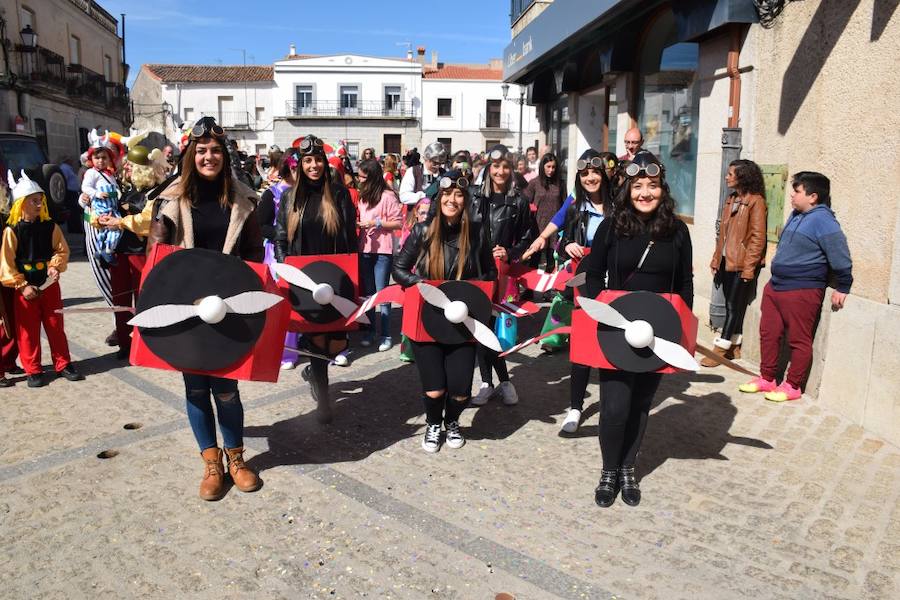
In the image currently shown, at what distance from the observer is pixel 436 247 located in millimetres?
4348

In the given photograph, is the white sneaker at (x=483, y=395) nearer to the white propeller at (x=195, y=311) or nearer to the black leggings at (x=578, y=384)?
the black leggings at (x=578, y=384)

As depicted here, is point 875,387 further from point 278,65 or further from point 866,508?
point 278,65

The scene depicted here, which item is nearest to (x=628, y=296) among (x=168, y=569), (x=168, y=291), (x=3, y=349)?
(x=168, y=291)

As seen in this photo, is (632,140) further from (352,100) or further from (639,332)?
(352,100)

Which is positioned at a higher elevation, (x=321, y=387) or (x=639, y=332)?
(x=639, y=332)

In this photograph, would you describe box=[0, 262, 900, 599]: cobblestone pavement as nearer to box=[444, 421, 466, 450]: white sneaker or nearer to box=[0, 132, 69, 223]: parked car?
box=[444, 421, 466, 450]: white sneaker

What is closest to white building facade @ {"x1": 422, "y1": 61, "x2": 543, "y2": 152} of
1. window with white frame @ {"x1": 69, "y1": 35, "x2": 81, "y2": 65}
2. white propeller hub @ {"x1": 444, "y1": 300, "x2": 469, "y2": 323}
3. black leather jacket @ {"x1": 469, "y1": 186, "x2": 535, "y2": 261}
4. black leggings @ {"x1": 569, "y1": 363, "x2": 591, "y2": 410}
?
window with white frame @ {"x1": 69, "y1": 35, "x2": 81, "y2": 65}

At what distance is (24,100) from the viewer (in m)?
22.9

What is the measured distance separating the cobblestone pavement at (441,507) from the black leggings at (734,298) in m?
1.24

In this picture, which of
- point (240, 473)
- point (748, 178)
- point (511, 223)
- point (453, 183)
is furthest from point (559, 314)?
point (240, 473)

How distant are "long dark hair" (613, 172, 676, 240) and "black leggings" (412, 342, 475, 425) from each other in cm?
120

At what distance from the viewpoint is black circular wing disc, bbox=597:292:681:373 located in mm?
3541

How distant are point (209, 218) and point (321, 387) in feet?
5.36

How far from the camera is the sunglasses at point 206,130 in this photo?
3691 millimetres
